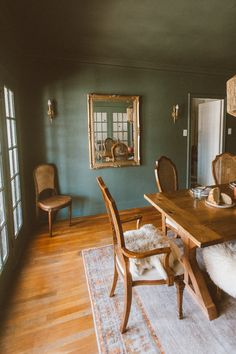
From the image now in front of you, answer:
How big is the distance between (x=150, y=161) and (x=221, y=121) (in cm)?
178

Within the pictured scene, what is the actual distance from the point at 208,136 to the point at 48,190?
11.8 feet

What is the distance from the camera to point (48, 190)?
340cm

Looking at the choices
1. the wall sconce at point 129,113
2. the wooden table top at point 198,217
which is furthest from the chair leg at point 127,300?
the wall sconce at point 129,113

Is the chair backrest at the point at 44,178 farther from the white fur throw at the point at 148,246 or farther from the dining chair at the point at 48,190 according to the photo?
the white fur throw at the point at 148,246

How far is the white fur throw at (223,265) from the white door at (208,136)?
323 centimetres

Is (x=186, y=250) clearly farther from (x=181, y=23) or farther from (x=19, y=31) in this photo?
(x=19, y=31)

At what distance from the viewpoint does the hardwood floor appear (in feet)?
4.75

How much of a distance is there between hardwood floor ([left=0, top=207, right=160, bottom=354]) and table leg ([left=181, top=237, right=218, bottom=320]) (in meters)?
0.83

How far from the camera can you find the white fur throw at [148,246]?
1456mm

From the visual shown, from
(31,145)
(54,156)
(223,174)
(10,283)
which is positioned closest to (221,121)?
(223,174)

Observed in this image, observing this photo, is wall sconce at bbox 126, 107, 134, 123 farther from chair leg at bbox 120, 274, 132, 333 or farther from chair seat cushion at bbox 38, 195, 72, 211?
chair leg at bbox 120, 274, 132, 333

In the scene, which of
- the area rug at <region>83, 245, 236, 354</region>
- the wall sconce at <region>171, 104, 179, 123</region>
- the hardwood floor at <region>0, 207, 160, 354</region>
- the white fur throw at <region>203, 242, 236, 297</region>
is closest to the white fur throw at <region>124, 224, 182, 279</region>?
the white fur throw at <region>203, 242, 236, 297</region>

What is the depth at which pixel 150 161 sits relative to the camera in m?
3.91

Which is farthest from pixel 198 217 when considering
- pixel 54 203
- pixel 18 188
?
pixel 18 188
